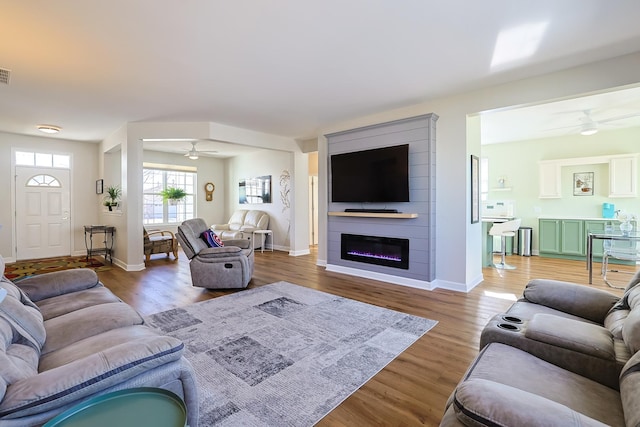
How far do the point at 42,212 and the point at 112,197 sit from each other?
70.6 inches

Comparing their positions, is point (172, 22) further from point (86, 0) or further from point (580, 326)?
point (580, 326)

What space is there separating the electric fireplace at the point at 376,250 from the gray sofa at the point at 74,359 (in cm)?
350

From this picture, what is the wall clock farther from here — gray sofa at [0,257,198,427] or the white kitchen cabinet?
the white kitchen cabinet

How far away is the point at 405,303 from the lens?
142 inches

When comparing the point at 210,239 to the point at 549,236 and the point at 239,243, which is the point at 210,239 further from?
the point at 549,236

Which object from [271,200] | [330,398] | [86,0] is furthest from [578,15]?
Answer: [271,200]

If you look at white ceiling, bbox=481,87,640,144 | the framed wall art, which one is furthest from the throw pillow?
the framed wall art

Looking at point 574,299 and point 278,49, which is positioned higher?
point 278,49

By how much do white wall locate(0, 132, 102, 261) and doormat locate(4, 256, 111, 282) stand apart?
1.70 ft

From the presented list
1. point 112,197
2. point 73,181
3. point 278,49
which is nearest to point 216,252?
point 278,49

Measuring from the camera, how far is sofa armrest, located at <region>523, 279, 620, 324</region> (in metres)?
1.81

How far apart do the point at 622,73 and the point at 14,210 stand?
10.0 meters

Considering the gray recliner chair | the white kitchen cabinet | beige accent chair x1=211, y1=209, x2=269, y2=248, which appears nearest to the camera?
the gray recliner chair

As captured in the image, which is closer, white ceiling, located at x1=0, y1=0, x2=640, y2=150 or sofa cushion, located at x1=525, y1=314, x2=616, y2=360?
sofa cushion, located at x1=525, y1=314, x2=616, y2=360
